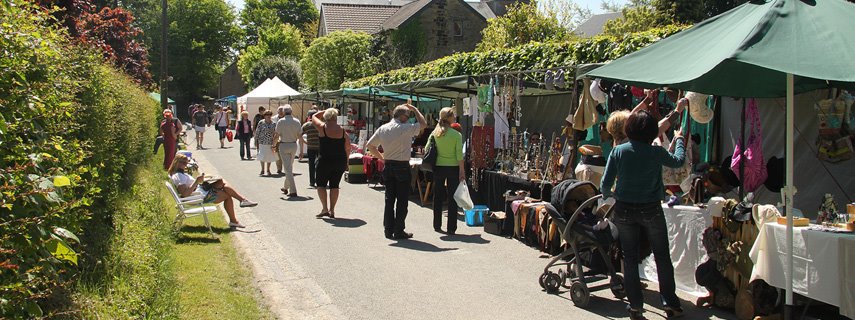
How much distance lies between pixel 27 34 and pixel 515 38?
2706 centimetres

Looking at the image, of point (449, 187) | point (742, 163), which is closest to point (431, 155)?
point (449, 187)

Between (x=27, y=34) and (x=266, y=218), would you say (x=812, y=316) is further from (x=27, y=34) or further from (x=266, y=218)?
(x=266, y=218)

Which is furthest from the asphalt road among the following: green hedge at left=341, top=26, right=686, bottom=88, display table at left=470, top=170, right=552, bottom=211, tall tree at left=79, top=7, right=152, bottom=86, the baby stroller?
tall tree at left=79, top=7, right=152, bottom=86

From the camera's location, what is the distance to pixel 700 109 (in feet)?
26.0

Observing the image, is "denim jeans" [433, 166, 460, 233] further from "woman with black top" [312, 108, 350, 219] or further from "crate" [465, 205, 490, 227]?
"woman with black top" [312, 108, 350, 219]

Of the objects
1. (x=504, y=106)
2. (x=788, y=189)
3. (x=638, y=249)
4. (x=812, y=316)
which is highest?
(x=504, y=106)

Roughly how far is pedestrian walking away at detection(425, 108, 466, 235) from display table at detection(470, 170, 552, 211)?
3.11 ft

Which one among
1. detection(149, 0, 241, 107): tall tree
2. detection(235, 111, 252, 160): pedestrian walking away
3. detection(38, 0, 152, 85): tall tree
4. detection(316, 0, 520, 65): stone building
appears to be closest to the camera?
detection(38, 0, 152, 85): tall tree

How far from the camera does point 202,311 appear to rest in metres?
6.06

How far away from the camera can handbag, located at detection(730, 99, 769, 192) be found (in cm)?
705

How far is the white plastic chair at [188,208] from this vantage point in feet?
31.1

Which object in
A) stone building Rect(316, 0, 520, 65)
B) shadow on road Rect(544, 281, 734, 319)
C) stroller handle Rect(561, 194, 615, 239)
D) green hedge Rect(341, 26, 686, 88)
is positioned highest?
stone building Rect(316, 0, 520, 65)

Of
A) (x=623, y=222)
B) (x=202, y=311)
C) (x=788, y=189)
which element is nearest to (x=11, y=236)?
(x=202, y=311)

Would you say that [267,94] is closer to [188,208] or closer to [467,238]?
[188,208]
